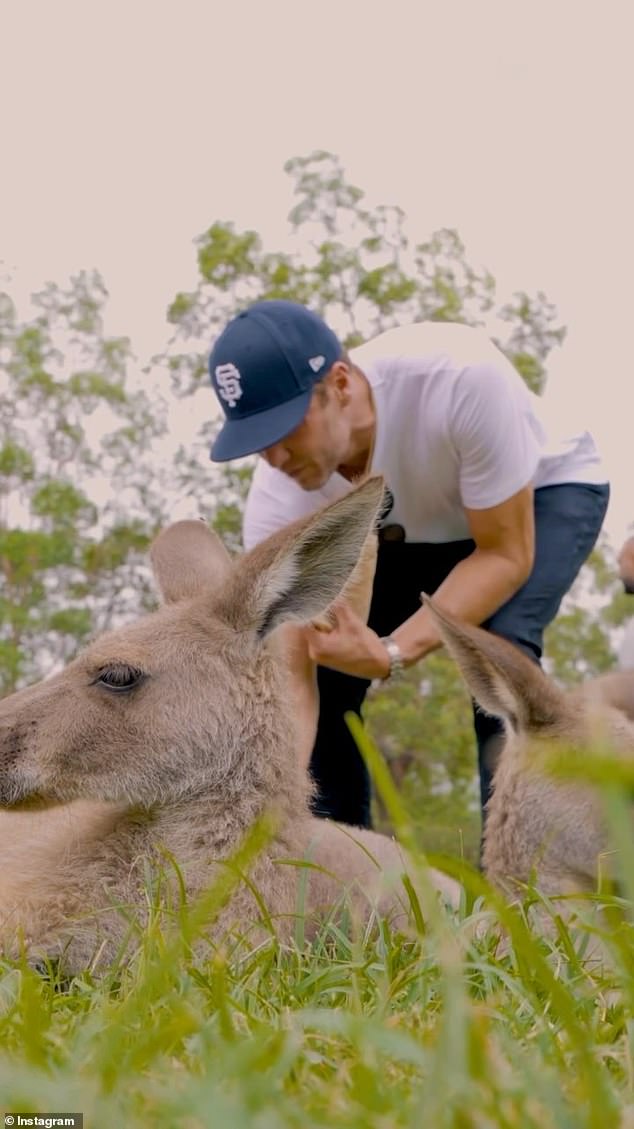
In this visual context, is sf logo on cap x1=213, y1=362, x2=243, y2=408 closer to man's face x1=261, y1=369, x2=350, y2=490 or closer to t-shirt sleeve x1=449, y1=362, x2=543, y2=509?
man's face x1=261, y1=369, x2=350, y2=490

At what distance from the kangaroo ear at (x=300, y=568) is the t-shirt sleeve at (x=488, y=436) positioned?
2.06 m

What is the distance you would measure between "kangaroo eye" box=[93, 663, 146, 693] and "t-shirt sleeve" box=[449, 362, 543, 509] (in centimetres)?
252

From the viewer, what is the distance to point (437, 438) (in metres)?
6.06

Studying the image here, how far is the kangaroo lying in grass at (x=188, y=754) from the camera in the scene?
359 cm

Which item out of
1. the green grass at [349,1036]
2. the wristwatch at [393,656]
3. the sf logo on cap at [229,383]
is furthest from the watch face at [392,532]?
the green grass at [349,1036]

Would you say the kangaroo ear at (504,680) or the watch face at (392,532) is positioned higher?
the kangaroo ear at (504,680)

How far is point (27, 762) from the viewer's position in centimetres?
374

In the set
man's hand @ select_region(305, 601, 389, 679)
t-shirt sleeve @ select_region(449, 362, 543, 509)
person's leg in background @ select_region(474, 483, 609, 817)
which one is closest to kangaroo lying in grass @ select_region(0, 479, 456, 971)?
man's hand @ select_region(305, 601, 389, 679)

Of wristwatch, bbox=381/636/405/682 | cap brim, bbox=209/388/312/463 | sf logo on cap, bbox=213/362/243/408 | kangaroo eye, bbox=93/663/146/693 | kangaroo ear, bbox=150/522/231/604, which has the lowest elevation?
wristwatch, bbox=381/636/405/682

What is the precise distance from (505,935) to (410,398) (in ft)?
10.7

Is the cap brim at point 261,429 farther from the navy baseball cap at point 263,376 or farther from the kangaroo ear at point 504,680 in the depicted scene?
the kangaroo ear at point 504,680

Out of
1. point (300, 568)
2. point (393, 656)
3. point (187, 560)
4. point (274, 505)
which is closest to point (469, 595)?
point (393, 656)

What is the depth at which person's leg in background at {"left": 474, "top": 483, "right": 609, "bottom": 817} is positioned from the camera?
659cm

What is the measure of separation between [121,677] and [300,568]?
65cm
